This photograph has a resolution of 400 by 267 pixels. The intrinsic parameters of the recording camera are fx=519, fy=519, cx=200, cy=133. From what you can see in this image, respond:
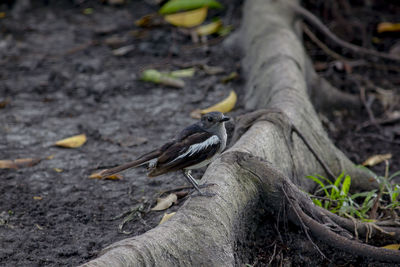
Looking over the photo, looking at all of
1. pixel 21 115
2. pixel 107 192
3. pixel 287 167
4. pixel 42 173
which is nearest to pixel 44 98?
pixel 21 115

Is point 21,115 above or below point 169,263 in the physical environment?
below

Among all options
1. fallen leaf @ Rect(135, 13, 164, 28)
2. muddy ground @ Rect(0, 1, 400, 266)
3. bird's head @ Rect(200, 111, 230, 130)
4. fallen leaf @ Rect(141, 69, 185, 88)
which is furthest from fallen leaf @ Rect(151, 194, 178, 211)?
fallen leaf @ Rect(135, 13, 164, 28)

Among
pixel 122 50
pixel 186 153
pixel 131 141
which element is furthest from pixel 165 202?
pixel 122 50

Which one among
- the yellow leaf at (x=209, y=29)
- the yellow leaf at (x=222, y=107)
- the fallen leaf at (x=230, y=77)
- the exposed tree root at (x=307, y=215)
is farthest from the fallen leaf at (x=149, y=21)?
the exposed tree root at (x=307, y=215)

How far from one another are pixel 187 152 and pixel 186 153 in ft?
0.04

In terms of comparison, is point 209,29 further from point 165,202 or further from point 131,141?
point 165,202

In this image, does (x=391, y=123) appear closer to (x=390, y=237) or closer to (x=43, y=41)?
(x=390, y=237)

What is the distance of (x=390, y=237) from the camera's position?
12.2 feet

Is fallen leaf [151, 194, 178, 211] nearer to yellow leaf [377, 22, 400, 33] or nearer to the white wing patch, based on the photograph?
the white wing patch

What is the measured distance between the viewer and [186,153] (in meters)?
3.60

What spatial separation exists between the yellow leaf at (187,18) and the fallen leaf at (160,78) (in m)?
1.73

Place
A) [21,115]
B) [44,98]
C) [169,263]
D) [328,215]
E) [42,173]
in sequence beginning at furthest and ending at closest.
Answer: [44,98] → [21,115] → [42,173] → [328,215] → [169,263]

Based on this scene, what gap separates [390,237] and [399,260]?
0.38 metres

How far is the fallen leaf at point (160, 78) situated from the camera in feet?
22.2
